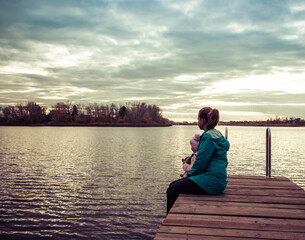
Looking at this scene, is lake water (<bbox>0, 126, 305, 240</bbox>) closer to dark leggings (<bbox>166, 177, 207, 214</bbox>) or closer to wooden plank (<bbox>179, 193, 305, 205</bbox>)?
dark leggings (<bbox>166, 177, 207, 214</bbox>)

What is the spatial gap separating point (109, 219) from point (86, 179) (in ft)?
23.5

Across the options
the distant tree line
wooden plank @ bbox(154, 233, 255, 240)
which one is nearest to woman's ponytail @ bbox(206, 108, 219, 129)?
wooden plank @ bbox(154, 233, 255, 240)

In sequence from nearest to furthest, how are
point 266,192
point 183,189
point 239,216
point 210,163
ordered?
1. point 239,216
2. point 210,163
3. point 183,189
4. point 266,192

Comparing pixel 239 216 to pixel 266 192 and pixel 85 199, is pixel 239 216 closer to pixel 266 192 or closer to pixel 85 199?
pixel 266 192

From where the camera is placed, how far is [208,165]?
499cm

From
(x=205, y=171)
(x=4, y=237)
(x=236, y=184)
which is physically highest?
(x=205, y=171)

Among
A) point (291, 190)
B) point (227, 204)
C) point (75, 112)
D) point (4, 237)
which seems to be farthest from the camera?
point (75, 112)

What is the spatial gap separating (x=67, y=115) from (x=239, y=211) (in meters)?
187

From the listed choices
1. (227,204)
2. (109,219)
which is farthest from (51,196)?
(227,204)

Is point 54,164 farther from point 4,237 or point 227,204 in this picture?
point 227,204

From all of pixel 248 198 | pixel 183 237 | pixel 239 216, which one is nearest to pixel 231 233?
pixel 183 237

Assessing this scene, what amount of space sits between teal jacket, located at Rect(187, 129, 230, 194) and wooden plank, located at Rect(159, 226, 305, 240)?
4.73ft

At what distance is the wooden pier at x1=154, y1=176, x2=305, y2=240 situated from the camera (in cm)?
346

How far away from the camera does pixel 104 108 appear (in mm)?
189250
